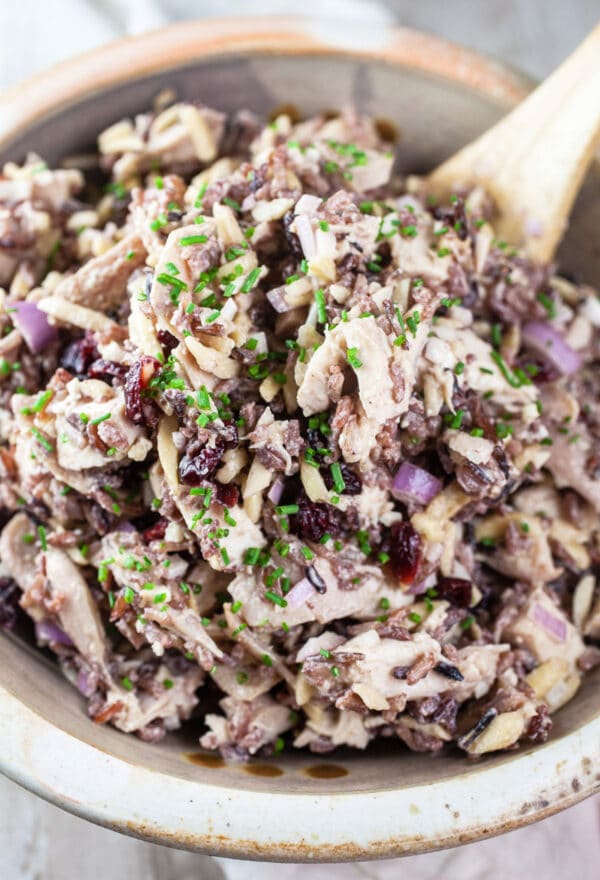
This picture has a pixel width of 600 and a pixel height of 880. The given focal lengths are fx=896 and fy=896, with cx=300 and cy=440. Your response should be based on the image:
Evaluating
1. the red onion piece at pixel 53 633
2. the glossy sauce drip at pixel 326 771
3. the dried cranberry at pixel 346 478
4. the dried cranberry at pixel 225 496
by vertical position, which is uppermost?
the dried cranberry at pixel 225 496

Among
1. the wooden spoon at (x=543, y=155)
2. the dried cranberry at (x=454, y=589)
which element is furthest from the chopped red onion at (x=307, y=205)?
the dried cranberry at (x=454, y=589)

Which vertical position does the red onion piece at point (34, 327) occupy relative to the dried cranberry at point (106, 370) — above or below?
above

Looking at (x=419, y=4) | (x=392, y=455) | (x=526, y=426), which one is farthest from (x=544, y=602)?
(x=419, y=4)

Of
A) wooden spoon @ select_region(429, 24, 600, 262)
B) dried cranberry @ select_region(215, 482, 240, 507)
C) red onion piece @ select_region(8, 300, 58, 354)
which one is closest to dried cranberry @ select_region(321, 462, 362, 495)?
dried cranberry @ select_region(215, 482, 240, 507)

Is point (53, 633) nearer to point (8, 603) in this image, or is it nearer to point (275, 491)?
point (8, 603)

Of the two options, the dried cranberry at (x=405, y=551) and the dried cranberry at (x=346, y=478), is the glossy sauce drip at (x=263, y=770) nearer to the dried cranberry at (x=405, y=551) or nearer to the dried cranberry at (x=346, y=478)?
the dried cranberry at (x=405, y=551)

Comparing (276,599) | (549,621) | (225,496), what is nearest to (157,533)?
(225,496)

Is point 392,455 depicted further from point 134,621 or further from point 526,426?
point 134,621
